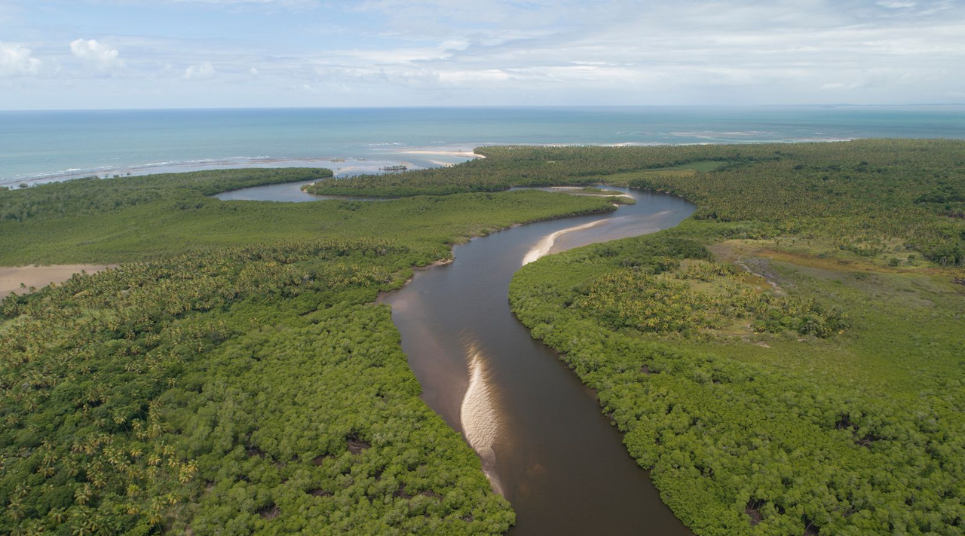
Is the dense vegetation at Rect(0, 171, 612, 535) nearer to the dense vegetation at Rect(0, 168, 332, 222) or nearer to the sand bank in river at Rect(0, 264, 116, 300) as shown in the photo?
the sand bank in river at Rect(0, 264, 116, 300)

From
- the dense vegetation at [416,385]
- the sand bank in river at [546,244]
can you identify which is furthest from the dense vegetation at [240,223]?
the sand bank in river at [546,244]

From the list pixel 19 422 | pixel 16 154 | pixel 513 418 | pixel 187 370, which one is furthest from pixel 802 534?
pixel 16 154

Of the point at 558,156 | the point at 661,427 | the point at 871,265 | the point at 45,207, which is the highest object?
the point at 558,156

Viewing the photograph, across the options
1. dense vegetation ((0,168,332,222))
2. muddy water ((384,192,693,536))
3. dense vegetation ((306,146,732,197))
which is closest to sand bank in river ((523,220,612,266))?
muddy water ((384,192,693,536))

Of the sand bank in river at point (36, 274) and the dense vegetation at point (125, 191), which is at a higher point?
the dense vegetation at point (125, 191)

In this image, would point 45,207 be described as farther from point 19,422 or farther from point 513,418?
point 513,418

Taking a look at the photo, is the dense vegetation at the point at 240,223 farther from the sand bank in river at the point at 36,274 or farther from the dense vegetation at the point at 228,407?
the dense vegetation at the point at 228,407

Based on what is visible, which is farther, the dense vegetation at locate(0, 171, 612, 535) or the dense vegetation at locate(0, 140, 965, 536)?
the dense vegetation at locate(0, 140, 965, 536)
